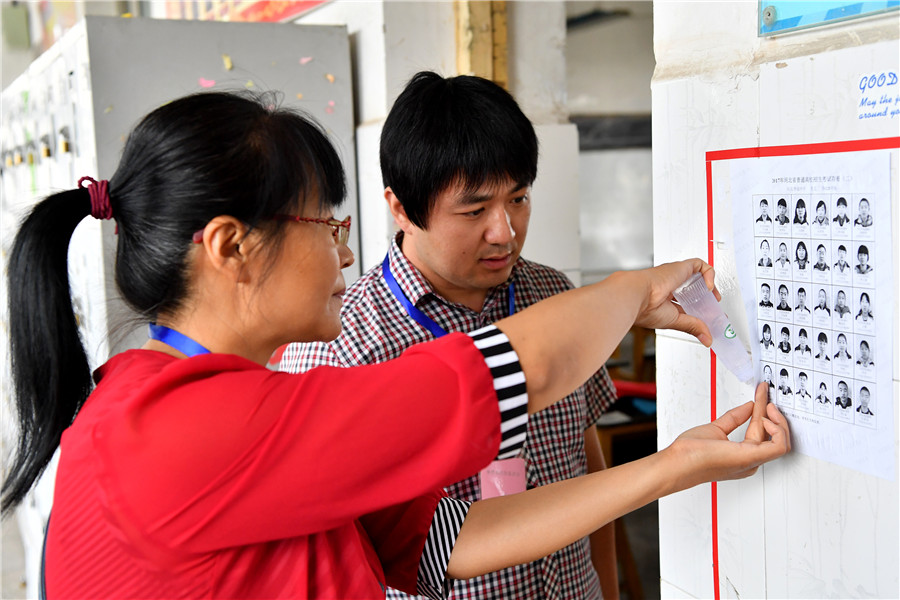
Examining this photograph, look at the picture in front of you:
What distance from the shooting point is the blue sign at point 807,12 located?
36.3 inches

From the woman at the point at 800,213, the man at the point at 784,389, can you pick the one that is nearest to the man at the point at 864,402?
the man at the point at 784,389

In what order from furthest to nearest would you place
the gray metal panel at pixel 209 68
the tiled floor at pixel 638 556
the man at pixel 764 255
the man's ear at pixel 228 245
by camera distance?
1. the tiled floor at pixel 638 556
2. the gray metal panel at pixel 209 68
3. the man at pixel 764 255
4. the man's ear at pixel 228 245

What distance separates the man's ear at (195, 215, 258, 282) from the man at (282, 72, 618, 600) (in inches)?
23.1

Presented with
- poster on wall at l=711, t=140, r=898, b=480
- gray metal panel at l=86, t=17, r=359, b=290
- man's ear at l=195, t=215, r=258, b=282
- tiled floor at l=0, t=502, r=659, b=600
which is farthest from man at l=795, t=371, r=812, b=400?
tiled floor at l=0, t=502, r=659, b=600

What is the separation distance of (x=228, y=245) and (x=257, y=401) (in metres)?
0.20

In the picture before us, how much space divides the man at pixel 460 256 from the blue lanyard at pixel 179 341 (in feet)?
1.80

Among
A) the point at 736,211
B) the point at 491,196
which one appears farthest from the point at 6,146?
the point at 736,211

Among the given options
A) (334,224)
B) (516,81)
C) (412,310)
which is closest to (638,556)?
(516,81)

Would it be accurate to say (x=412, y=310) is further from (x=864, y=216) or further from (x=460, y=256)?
(x=864, y=216)

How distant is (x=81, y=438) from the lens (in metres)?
0.82

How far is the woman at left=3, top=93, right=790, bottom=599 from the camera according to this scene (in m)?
0.79

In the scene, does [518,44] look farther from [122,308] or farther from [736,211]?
[122,308]

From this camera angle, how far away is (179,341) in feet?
3.10

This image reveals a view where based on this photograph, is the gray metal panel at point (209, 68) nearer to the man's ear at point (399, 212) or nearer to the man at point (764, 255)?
the man's ear at point (399, 212)
